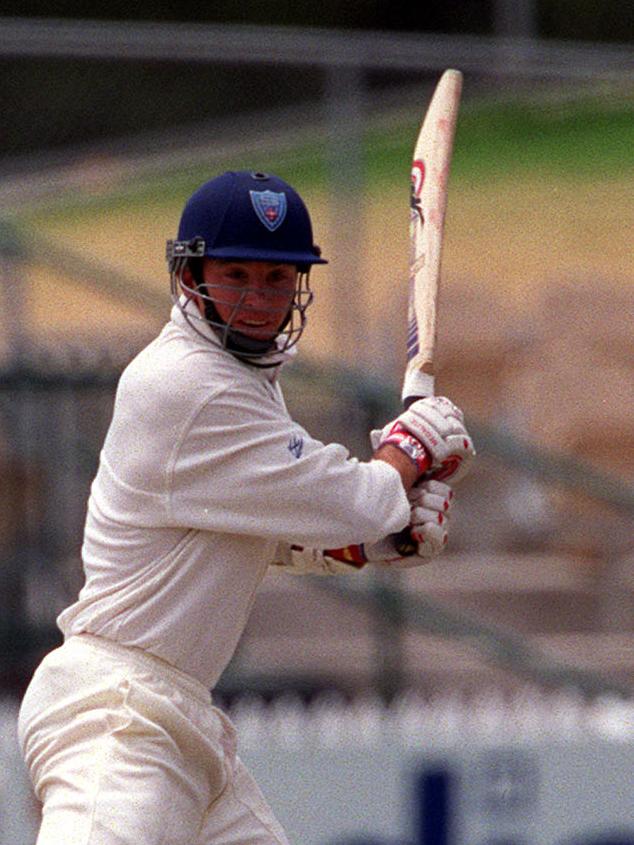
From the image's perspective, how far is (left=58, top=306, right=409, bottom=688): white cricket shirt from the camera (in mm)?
3477

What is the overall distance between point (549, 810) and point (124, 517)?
8.75 feet

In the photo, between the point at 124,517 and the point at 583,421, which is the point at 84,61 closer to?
the point at 583,421

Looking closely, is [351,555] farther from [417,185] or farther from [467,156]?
[467,156]

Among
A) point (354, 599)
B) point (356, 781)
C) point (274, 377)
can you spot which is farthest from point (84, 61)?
point (274, 377)

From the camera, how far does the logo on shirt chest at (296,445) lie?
3510mm

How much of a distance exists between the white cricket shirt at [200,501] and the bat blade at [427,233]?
0.48 m

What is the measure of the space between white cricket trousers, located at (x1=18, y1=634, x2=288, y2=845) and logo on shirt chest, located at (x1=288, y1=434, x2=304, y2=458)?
437 mm

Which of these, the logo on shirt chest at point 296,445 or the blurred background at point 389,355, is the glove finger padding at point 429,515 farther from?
the blurred background at point 389,355

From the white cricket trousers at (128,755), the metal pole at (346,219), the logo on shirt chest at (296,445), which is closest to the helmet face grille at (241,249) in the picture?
the logo on shirt chest at (296,445)

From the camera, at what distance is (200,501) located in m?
3.47

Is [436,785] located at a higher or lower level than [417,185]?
lower

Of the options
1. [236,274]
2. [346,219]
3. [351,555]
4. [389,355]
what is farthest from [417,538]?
[389,355]

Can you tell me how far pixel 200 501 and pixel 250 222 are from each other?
497mm

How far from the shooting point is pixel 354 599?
7.04 meters
